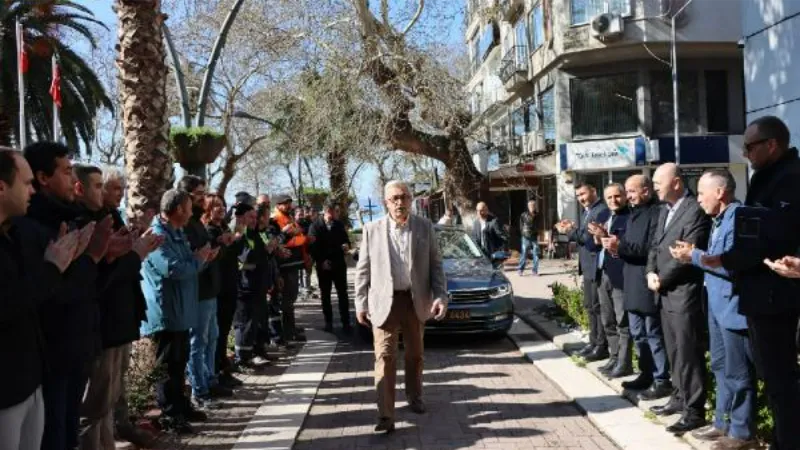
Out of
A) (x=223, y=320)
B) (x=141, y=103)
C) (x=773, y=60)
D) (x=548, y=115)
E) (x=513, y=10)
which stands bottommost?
(x=223, y=320)

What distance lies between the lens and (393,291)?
6453 millimetres

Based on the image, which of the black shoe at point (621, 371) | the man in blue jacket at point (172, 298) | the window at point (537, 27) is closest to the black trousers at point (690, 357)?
the black shoe at point (621, 371)

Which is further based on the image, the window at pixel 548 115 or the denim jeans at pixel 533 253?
the window at pixel 548 115

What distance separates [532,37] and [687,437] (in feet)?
87.3

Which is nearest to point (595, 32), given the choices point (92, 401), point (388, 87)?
point (388, 87)

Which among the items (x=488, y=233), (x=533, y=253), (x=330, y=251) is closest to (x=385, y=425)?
(x=330, y=251)

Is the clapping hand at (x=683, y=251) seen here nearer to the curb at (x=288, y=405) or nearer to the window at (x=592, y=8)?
the curb at (x=288, y=405)

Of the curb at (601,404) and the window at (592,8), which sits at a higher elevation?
the window at (592,8)

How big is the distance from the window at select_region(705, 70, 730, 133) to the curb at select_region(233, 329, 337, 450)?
20.8 metres

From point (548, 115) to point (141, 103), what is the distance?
23.5 meters

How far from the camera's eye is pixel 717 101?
26.7 metres

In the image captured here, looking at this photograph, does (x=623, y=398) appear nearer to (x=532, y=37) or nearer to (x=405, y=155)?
(x=405, y=155)

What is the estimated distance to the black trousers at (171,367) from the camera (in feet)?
20.3

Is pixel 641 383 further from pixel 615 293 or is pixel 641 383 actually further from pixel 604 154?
pixel 604 154
